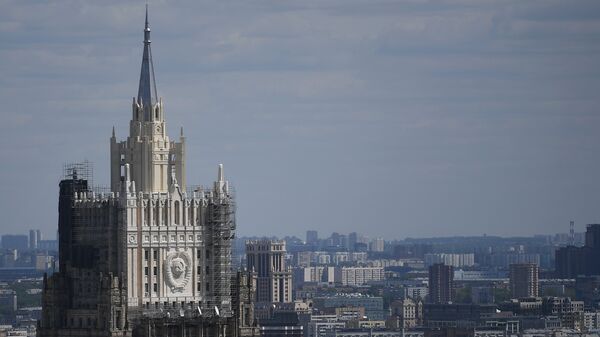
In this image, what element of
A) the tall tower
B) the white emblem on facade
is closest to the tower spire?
the tall tower

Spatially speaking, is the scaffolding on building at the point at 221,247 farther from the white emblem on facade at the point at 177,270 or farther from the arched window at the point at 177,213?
the arched window at the point at 177,213

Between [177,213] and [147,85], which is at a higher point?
[147,85]

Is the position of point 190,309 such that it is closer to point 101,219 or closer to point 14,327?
point 101,219

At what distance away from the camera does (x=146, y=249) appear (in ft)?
235

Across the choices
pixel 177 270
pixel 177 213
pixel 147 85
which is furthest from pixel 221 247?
pixel 147 85

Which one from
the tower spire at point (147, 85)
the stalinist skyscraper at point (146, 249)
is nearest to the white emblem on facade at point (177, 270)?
the stalinist skyscraper at point (146, 249)

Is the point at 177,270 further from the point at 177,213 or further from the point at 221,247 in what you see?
the point at 177,213

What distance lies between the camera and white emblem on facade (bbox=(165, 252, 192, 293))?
2827 inches

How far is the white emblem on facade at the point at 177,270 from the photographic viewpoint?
236 feet

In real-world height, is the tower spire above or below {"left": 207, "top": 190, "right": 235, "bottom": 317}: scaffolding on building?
above

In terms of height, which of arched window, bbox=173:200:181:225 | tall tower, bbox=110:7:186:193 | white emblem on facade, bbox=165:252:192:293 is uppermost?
tall tower, bbox=110:7:186:193

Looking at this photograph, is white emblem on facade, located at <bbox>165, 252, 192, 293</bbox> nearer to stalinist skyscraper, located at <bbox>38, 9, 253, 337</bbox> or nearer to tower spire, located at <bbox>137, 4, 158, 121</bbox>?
stalinist skyscraper, located at <bbox>38, 9, 253, 337</bbox>

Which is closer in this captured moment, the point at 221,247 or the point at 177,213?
the point at 177,213

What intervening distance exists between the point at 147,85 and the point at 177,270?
4.75 m
